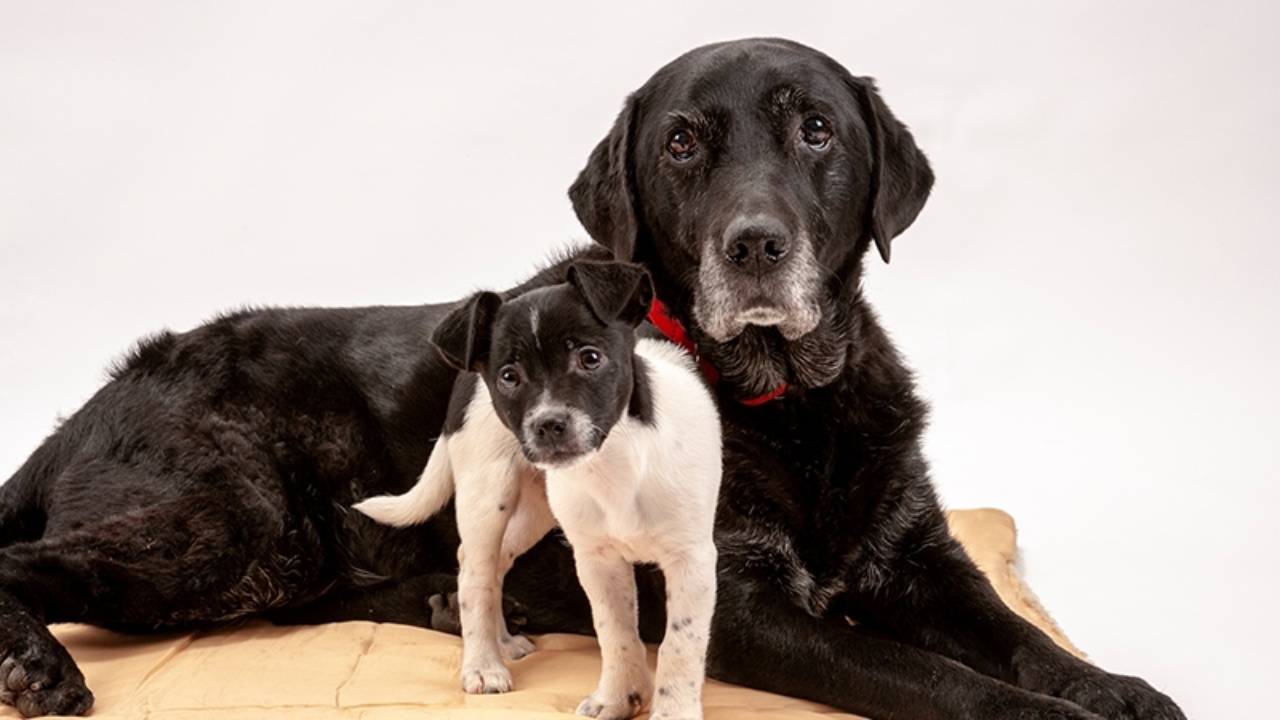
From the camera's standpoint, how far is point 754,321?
3.32 meters

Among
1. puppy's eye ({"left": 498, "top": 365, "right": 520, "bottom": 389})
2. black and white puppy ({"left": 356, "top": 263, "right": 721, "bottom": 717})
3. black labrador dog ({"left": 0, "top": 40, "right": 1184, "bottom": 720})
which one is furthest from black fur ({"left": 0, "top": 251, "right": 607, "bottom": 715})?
puppy's eye ({"left": 498, "top": 365, "right": 520, "bottom": 389})

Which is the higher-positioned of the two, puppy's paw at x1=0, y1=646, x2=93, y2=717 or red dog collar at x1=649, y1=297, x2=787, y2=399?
red dog collar at x1=649, y1=297, x2=787, y2=399

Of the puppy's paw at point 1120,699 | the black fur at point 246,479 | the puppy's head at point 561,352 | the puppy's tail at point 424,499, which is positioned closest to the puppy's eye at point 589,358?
the puppy's head at point 561,352

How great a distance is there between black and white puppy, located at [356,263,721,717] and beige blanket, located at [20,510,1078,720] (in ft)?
0.48

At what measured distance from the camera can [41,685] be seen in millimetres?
3275

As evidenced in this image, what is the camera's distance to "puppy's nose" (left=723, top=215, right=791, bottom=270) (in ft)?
10.4

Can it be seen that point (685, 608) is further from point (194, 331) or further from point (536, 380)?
point (194, 331)

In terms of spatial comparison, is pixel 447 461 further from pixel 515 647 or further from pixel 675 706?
pixel 675 706

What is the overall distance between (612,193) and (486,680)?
128 cm

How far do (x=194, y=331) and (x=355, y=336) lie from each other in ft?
1.67

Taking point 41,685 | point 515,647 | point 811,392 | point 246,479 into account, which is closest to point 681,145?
point 811,392

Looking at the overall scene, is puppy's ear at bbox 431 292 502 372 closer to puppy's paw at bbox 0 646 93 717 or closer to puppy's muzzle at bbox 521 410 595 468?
puppy's muzzle at bbox 521 410 595 468

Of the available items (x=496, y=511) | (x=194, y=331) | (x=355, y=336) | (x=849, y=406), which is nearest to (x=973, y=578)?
(x=849, y=406)

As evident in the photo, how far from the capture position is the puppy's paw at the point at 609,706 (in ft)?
10.1
